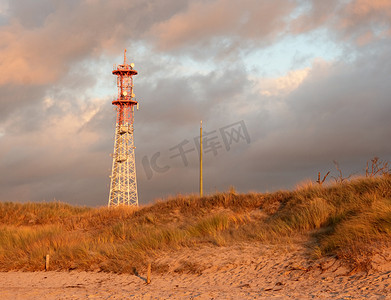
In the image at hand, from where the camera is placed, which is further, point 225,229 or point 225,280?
point 225,229

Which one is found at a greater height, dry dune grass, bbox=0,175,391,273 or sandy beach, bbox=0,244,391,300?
dry dune grass, bbox=0,175,391,273

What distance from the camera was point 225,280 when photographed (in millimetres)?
11445

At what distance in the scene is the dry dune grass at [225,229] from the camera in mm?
11883

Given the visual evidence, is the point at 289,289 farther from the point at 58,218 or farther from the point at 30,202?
the point at 30,202

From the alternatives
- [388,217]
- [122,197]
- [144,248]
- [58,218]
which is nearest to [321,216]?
[388,217]

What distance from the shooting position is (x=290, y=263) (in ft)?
38.1

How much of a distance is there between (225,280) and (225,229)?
418cm

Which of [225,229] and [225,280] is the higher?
[225,229]

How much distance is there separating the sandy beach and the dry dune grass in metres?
0.47

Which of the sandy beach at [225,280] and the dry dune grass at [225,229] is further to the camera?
the dry dune grass at [225,229]

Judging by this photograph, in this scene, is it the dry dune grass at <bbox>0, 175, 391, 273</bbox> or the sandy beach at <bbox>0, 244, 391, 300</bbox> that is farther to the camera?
the dry dune grass at <bbox>0, 175, 391, 273</bbox>

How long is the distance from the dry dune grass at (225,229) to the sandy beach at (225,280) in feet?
1.55

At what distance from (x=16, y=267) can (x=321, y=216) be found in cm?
1099

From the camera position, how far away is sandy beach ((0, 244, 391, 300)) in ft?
31.8
